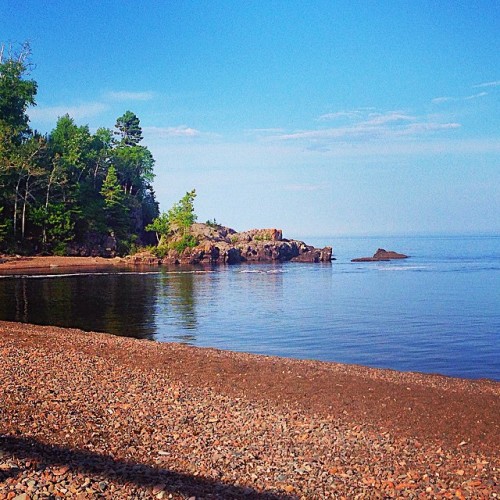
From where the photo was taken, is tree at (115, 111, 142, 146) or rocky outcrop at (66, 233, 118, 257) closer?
rocky outcrop at (66, 233, 118, 257)

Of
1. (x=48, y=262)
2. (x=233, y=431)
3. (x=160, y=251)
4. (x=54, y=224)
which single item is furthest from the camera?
(x=160, y=251)

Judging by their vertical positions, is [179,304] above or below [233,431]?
below

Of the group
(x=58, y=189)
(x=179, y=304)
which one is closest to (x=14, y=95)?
(x=58, y=189)

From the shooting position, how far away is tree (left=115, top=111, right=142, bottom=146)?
11175cm

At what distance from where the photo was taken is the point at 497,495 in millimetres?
7148

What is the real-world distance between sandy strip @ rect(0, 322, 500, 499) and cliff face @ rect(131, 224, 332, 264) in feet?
221

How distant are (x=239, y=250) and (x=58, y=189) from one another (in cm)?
2814

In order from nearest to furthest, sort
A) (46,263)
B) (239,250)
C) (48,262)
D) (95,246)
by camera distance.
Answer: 1. (46,263)
2. (48,262)
3. (95,246)
4. (239,250)

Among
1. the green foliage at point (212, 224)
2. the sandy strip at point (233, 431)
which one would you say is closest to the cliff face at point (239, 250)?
the green foliage at point (212, 224)

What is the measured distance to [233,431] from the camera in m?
9.15

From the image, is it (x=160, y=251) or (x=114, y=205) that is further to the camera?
(x=114, y=205)

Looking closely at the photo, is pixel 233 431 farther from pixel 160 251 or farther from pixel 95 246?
pixel 95 246

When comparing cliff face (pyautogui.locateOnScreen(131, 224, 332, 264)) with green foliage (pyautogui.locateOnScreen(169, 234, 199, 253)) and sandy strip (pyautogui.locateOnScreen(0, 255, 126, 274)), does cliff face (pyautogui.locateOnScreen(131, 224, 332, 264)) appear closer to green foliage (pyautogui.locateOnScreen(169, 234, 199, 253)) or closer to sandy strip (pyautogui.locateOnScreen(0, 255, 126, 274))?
green foliage (pyautogui.locateOnScreen(169, 234, 199, 253))

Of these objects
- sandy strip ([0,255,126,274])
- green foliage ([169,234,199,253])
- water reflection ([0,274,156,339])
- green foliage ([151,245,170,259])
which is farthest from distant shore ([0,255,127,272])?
water reflection ([0,274,156,339])
